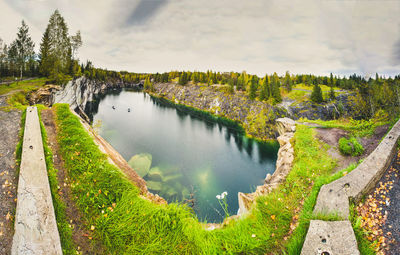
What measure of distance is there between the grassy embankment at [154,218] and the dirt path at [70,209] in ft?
0.47

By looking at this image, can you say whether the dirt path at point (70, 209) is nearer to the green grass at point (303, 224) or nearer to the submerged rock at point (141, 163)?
the green grass at point (303, 224)

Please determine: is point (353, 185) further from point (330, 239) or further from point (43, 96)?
point (43, 96)

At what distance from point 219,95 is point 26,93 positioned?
6347cm

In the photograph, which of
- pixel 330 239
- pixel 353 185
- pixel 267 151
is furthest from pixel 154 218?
pixel 267 151

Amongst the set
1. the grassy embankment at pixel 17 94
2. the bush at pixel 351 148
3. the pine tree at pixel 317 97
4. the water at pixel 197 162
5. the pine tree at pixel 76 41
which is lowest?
the water at pixel 197 162

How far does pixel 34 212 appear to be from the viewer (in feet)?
12.2

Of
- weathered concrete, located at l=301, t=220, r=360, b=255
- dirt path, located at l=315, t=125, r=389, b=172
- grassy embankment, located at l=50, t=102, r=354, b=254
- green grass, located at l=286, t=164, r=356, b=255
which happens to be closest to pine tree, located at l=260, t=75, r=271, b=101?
dirt path, located at l=315, t=125, r=389, b=172

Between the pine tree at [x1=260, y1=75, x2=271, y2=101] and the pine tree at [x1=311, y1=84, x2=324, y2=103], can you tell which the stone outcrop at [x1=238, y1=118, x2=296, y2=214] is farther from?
the pine tree at [x1=311, y1=84, x2=324, y2=103]

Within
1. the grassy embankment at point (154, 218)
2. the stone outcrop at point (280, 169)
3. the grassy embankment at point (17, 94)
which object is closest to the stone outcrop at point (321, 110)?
the stone outcrop at point (280, 169)

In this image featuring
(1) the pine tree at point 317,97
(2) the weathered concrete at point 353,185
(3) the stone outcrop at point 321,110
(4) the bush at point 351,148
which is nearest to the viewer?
(2) the weathered concrete at point 353,185

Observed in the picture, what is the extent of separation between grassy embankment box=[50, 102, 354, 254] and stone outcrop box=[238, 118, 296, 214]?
36.2 inches

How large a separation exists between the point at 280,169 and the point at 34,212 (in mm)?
10223

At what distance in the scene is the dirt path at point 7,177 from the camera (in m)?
3.43

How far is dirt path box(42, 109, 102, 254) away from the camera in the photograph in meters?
3.47
